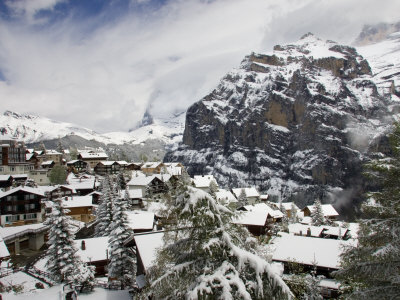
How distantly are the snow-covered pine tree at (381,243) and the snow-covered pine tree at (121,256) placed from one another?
69.3 ft

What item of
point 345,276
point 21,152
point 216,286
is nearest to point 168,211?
point 216,286

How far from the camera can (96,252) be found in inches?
1422

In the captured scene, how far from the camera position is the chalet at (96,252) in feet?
116

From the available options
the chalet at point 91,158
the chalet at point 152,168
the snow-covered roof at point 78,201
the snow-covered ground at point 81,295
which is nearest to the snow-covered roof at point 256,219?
the snow-covered ground at point 81,295

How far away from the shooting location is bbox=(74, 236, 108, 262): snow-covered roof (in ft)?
115

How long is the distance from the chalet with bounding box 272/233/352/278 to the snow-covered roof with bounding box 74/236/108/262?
21.3 metres

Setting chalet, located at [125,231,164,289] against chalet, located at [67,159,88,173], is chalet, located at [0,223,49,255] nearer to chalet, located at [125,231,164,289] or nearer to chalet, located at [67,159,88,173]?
chalet, located at [125,231,164,289]

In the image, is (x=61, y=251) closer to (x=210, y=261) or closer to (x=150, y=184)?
(x=210, y=261)

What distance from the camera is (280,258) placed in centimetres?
3006

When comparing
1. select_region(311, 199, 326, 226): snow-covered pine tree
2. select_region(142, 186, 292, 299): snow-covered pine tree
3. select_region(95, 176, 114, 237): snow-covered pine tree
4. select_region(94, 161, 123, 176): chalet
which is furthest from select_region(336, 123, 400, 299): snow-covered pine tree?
select_region(94, 161, 123, 176): chalet

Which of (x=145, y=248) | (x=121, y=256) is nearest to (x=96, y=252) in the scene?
(x=121, y=256)

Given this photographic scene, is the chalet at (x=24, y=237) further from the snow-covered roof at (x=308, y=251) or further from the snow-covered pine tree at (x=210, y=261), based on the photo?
the snow-covered pine tree at (x=210, y=261)

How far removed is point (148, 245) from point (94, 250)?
1836 cm

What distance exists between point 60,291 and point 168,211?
51.0 ft
